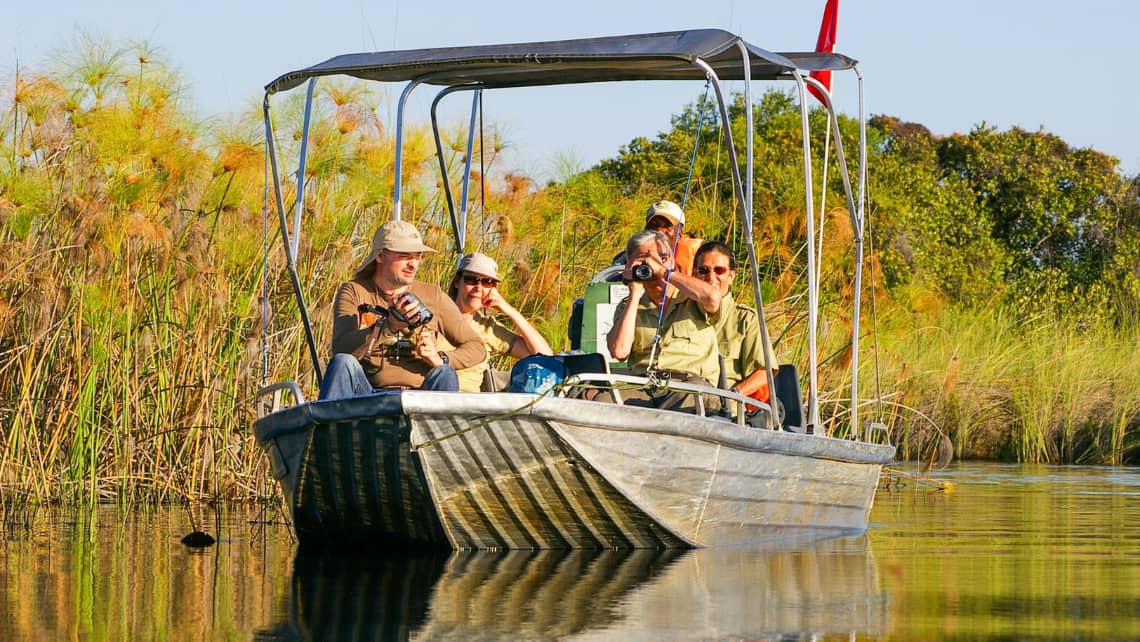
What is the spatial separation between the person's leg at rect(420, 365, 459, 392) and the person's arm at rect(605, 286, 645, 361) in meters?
1.05

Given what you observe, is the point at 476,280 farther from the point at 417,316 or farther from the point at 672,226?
the point at 672,226

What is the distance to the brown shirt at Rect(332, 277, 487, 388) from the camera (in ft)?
30.9

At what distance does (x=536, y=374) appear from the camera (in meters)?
9.02

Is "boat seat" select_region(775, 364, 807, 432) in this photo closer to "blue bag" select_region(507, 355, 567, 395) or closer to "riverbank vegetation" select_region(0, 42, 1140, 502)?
"riverbank vegetation" select_region(0, 42, 1140, 502)

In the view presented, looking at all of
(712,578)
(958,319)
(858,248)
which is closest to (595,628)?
(712,578)

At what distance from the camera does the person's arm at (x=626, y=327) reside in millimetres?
9820

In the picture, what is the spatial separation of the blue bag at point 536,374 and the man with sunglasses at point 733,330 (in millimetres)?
1080

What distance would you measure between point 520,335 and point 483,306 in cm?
32

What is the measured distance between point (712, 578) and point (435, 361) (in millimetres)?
1803

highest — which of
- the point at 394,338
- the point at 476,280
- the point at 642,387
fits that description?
the point at 476,280

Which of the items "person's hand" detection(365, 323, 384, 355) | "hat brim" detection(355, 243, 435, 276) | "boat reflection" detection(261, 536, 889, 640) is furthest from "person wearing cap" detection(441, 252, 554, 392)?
"boat reflection" detection(261, 536, 889, 640)

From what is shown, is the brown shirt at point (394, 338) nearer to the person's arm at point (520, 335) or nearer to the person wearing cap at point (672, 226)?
the person's arm at point (520, 335)

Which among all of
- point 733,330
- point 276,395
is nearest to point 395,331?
point 276,395

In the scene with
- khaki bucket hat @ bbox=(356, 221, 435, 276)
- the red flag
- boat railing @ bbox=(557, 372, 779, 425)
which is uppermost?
the red flag
